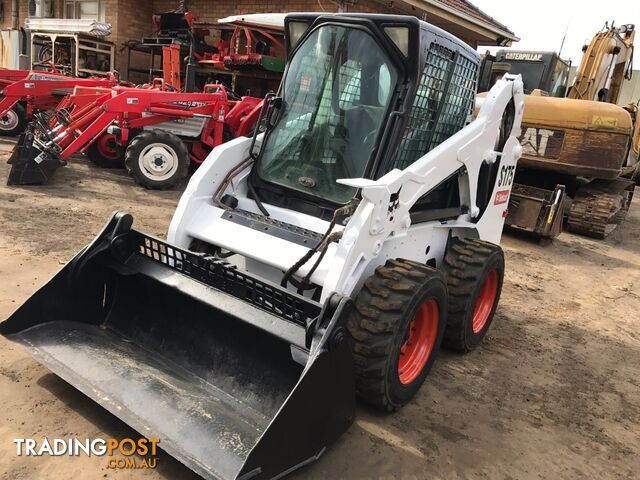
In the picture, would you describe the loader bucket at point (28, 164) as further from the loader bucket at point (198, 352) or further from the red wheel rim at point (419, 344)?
the red wheel rim at point (419, 344)

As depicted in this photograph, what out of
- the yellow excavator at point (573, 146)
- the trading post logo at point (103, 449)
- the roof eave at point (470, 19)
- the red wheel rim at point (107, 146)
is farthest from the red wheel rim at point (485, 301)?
the roof eave at point (470, 19)

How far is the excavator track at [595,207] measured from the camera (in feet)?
26.6

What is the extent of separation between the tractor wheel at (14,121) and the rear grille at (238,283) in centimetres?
911

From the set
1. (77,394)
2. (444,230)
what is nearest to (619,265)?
(444,230)

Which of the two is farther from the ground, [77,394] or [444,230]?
[444,230]

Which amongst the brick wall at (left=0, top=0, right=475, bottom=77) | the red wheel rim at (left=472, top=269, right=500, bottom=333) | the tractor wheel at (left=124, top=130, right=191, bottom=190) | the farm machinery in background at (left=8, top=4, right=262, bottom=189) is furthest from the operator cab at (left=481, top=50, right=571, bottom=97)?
the red wheel rim at (left=472, top=269, right=500, bottom=333)

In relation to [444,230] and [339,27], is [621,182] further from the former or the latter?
[339,27]

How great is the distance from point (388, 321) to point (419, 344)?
632 millimetres

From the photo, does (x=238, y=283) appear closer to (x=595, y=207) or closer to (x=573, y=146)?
(x=573, y=146)

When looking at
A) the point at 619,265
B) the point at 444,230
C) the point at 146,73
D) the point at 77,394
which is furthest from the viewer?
the point at 146,73

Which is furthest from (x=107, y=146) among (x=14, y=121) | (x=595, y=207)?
(x=595, y=207)

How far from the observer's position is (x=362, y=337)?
2.63 m

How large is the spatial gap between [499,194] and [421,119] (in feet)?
4.26

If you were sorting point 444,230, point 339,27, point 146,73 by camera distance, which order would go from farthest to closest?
point 146,73 < point 444,230 < point 339,27
